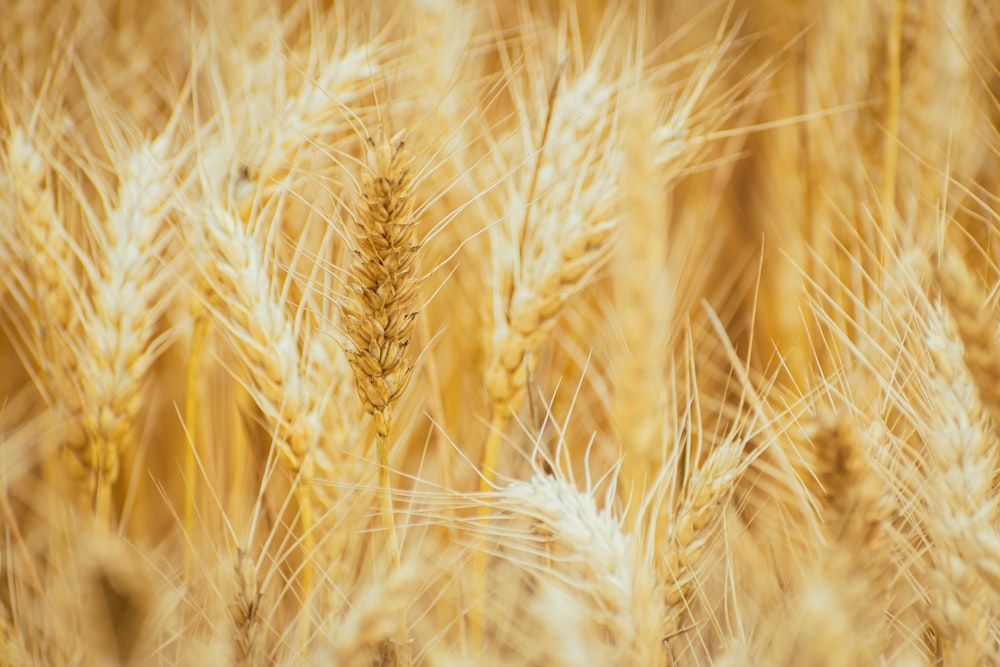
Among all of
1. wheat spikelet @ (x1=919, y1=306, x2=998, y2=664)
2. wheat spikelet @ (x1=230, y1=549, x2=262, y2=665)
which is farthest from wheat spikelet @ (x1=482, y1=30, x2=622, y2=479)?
wheat spikelet @ (x1=919, y1=306, x2=998, y2=664)

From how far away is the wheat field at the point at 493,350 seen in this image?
0.62m

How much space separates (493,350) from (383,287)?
0.63 feet

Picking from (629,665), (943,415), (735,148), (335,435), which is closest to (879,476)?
(943,415)

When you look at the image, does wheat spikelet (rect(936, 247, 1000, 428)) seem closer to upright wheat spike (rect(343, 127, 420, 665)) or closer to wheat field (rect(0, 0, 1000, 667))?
wheat field (rect(0, 0, 1000, 667))

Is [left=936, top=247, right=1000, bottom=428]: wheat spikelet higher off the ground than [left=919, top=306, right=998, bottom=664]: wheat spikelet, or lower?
higher

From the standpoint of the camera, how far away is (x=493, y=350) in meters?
0.77

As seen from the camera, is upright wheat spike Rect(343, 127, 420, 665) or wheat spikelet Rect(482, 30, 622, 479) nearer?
upright wheat spike Rect(343, 127, 420, 665)

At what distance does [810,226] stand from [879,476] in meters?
0.48

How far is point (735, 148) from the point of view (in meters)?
1.31

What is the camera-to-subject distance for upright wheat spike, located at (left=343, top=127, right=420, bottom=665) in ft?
1.96

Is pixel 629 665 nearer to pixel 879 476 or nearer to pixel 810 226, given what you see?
pixel 879 476

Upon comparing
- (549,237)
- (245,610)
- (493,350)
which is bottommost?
(245,610)

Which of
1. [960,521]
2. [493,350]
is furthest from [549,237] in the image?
[960,521]

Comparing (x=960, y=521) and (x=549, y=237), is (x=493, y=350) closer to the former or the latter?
(x=549, y=237)
